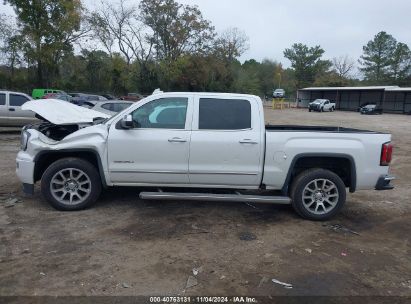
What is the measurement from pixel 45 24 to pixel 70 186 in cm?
3935

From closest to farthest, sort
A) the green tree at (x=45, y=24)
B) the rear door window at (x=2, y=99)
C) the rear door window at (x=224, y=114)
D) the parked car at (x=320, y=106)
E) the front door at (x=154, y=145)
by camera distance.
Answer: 1. the front door at (x=154, y=145)
2. the rear door window at (x=224, y=114)
3. the rear door window at (x=2, y=99)
4. the green tree at (x=45, y=24)
5. the parked car at (x=320, y=106)

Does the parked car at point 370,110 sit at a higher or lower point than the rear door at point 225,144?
higher

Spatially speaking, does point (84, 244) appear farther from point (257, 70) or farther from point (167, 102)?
point (257, 70)

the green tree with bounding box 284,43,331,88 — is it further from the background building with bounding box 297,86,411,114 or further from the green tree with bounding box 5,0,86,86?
the green tree with bounding box 5,0,86,86

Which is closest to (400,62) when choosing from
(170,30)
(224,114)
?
(170,30)

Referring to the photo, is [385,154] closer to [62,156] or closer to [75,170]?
[75,170]

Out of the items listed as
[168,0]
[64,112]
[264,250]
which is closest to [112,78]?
[168,0]

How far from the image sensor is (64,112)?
6480mm

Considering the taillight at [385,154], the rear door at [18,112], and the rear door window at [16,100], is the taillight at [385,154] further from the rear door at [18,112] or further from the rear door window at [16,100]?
the rear door window at [16,100]

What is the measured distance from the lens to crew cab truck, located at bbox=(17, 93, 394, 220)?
217 inches

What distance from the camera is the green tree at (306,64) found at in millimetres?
81438

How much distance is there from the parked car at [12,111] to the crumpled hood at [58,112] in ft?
27.2

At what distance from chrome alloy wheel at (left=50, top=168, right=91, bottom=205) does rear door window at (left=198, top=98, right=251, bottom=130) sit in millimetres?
1923

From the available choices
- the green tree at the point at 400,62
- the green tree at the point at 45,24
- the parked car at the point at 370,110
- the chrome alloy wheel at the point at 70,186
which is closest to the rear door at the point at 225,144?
the chrome alloy wheel at the point at 70,186
